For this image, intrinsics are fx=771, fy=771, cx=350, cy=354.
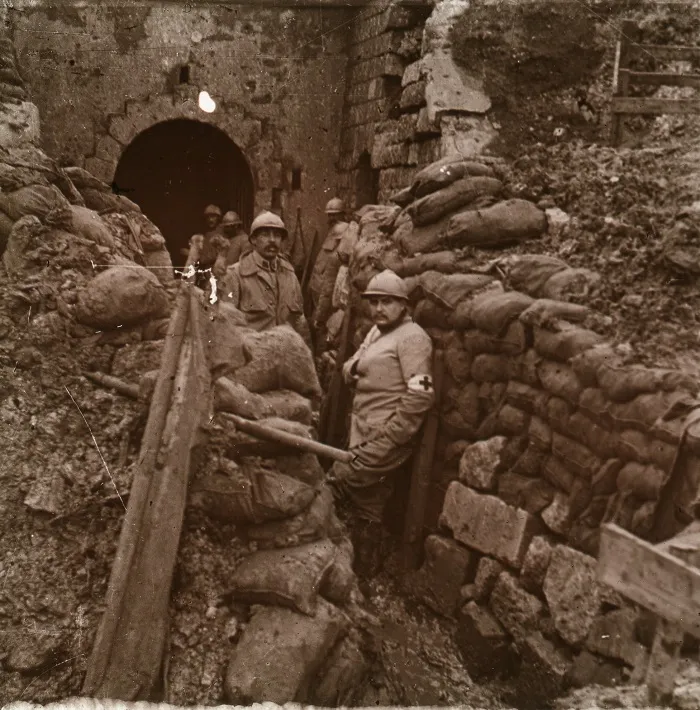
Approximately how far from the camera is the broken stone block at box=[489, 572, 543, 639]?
3.31 metres

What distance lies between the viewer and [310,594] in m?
3.11

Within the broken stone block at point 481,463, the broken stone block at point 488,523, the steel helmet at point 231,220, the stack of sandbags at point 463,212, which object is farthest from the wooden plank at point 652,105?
the steel helmet at point 231,220

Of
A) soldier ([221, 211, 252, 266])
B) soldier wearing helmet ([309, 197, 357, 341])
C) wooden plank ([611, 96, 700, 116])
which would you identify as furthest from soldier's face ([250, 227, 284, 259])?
wooden plank ([611, 96, 700, 116])

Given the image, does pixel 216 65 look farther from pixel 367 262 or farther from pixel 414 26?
pixel 367 262

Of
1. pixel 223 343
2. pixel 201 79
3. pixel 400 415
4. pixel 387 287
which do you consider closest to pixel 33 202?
pixel 223 343

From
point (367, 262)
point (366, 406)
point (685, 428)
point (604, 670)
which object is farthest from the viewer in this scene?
point (367, 262)

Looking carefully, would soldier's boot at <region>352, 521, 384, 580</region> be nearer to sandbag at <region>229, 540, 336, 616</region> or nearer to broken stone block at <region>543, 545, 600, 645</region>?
sandbag at <region>229, 540, 336, 616</region>

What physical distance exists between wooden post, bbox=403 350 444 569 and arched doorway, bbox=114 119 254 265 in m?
3.28

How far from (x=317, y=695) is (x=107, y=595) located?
2.96 ft

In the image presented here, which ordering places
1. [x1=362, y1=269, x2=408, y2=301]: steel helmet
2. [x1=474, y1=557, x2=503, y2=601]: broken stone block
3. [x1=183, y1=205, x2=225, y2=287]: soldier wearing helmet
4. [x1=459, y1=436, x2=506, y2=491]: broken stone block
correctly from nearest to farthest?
[x1=474, y1=557, x2=503, y2=601]: broken stone block
[x1=459, y1=436, x2=506, y2=491]: broken stone block
[x1=362, y1=269, x2=408, y2=301]: steel helmet
[x1=183, y1=205, x2=225, y2=287]: soldier wearing helmet

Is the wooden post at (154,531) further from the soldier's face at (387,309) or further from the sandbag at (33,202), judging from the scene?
the soldier's face at (387,309)

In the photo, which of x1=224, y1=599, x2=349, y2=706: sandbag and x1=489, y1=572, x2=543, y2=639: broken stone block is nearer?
x1=224, y1=599, x2=349, y2=706: sandbag

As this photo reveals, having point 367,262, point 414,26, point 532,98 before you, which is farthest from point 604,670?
Result: point 414,26

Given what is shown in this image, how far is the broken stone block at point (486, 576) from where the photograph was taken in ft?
11.8
